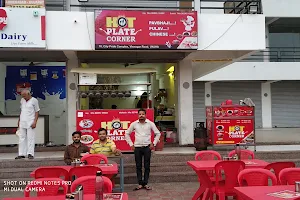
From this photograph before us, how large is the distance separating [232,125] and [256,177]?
4519mm

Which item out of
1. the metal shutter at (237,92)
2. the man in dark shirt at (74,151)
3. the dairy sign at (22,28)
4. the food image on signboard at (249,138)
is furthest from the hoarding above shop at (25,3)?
the metal shutter at (237,92)

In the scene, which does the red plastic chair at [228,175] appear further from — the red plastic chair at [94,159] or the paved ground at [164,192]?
the red plastic chair at [94,159]

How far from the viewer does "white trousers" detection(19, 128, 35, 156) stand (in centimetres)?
775

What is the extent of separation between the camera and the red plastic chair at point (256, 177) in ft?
14.2

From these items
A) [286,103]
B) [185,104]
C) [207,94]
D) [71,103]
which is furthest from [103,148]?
[286,103]

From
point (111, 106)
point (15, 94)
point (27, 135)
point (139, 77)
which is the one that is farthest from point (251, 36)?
point (15, 94)

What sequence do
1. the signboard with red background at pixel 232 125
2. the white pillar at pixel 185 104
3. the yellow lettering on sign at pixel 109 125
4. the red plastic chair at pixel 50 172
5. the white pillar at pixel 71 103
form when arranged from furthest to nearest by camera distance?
the white pillar at pixel 185 104 < the white pillar at pixel 71 103 < the signboard with red background at pixel 232 125 < the yellow lettering on sign at pixel 109 125 < the red plastic chair at pixel 50 172

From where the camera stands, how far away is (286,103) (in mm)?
19297

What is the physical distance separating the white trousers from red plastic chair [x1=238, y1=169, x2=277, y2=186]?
16.6 ft

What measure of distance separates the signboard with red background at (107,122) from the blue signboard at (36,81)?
3134mm

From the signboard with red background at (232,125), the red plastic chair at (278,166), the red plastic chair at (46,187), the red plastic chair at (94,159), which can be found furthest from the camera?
the signboard with red background at (232,125)

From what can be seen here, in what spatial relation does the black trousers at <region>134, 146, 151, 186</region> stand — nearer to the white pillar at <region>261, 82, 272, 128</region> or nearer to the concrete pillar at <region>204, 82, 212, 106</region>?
the concrete pillar at <region>204, 82, 212, 106</region>

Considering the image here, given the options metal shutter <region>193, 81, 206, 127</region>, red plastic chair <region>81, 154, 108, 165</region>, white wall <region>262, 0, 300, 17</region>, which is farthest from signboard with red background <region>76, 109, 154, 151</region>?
white wall <region>262, 0, 300, 17</region>

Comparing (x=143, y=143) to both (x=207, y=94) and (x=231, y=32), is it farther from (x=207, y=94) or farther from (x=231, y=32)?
(x=207, y=94)
